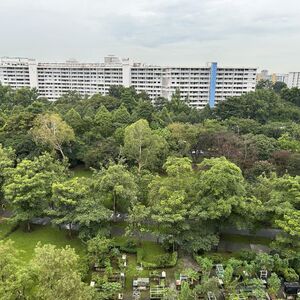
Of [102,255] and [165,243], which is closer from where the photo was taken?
[102,255]

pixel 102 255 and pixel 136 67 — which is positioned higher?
pixel 136 67

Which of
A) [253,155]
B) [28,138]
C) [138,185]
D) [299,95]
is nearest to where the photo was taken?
[138,185]

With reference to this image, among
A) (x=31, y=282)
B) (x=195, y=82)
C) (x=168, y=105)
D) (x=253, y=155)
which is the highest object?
(x=195, y=82)

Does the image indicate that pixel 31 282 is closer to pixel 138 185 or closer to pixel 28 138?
pixel 138 185

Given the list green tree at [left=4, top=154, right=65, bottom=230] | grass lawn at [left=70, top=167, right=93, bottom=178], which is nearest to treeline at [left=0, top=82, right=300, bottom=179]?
grass lawn at [left=70, top=167, right=93, bottom=178]

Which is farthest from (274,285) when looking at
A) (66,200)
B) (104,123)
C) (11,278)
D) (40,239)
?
(104,123)

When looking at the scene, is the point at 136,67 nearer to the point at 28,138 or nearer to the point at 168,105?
the point at 168,105

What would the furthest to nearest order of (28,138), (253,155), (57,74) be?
(57,74), (28,138), (253,155)

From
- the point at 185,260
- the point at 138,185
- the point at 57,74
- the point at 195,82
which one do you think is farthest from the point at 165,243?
the point at 57,74
